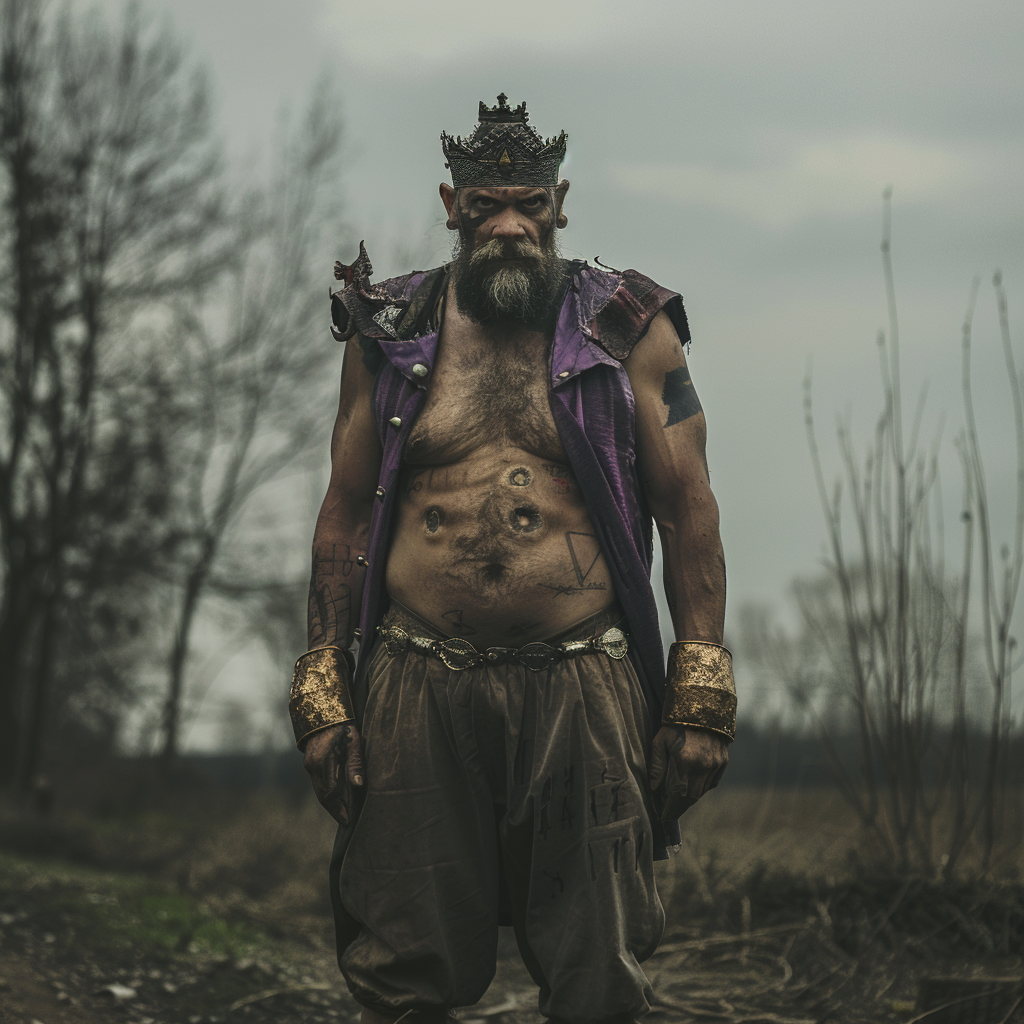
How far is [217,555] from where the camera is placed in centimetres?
1358

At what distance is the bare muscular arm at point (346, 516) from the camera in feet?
9.53

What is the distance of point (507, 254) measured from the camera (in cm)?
283

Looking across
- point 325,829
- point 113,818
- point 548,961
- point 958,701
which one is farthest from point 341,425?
point 113,818

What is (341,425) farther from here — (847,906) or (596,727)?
(847,906)

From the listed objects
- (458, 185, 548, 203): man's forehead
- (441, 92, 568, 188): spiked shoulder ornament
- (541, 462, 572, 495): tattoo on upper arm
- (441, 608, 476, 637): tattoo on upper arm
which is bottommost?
(441, 608, 476, 637): tattoo on upper arm

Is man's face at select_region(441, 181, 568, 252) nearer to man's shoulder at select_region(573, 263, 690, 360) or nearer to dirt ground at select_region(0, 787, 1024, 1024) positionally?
man's shoulder at select_region(573, 263, 690, 360)

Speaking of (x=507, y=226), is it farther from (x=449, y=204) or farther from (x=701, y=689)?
(x=701, y=689)

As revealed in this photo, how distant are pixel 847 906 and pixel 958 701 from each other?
94 centimetres

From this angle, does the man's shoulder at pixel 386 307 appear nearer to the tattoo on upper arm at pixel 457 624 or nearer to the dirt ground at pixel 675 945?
the tattoo on upper arm at pixel 457 624

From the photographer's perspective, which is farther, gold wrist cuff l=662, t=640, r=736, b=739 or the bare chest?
the bare chest

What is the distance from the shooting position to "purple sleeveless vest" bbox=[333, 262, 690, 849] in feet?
8.93

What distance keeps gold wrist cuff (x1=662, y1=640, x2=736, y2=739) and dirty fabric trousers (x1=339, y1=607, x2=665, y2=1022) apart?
96 mm

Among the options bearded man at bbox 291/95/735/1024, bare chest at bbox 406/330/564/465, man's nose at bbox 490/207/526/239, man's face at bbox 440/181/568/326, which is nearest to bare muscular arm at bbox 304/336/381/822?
bearded man at bbox 291/95/735/1024

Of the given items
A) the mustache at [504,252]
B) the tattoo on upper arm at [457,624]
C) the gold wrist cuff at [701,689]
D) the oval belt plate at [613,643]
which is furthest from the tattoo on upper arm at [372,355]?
the gold wrist cuff at [701,689]
